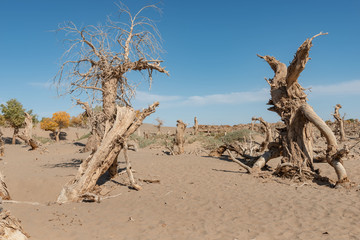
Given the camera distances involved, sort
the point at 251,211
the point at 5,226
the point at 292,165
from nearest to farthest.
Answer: the point at 5,226 → the point at 251,211 → the point at 292,165

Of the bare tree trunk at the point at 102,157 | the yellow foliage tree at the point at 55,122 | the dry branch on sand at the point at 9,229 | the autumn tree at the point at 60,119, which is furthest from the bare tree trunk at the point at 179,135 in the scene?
the autumn tree at the point at 60,119

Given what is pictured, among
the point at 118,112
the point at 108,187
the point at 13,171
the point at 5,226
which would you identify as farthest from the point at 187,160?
the point at 5,226

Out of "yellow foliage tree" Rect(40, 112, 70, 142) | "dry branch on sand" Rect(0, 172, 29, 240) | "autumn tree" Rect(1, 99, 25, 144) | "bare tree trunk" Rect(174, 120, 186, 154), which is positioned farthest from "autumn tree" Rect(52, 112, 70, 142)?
"dry branch on sand" Rect(0, 172, 29, 240)

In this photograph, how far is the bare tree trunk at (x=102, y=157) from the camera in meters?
7.11

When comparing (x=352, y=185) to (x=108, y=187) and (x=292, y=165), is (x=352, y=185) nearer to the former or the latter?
(x=292, y=165)

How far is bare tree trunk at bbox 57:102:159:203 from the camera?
7107 millimetres

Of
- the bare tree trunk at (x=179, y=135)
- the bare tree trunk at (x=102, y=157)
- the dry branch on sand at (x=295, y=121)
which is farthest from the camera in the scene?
the bare tree trunk at (x=179, y=135)

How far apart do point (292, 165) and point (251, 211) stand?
3739mm

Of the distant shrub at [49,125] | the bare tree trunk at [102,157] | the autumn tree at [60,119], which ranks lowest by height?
the bare tree trunk at [102,157]

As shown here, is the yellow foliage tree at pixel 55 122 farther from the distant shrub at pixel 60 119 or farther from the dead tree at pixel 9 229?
the dead tree at pixel 9 229

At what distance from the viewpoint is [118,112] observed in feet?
25.6

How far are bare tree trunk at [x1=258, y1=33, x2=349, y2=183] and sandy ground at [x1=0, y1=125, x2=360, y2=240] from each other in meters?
1.16

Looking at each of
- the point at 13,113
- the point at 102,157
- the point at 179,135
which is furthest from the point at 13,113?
the point at 102,157

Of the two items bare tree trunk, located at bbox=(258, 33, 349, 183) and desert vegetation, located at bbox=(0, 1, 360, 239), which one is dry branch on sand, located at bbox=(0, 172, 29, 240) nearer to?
desert vegetation, located at bbox=(0, 1, 360, 239)
